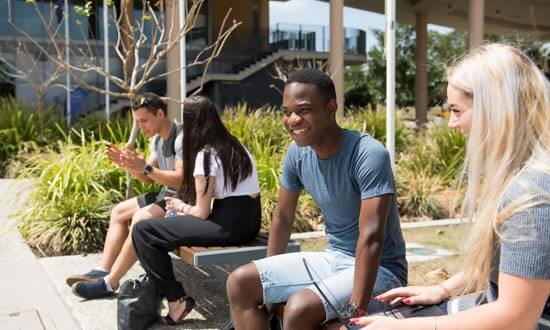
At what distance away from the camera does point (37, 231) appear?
20.5 ft

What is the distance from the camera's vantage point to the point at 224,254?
12.4 feet

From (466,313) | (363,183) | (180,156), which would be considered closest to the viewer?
(466,313)

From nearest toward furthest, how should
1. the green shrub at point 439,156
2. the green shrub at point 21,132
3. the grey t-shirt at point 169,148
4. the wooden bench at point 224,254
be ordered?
1. the wooden bench at point 224,254
2. the grey t-shirt at point 169,148
3. the green shrub at point 439,156
4. the green shrub at point 21,132

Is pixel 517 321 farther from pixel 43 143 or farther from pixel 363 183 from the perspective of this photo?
pixel 43 143

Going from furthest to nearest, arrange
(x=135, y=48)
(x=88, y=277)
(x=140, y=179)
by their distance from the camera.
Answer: (x=135, y=48) → (x=140, y=179) → (x=88, y=277)

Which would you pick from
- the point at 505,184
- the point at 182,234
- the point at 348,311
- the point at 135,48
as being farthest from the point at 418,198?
the point at 505,184

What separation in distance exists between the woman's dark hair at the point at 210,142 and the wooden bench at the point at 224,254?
Result: 0.42 metres

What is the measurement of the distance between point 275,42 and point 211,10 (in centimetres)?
325

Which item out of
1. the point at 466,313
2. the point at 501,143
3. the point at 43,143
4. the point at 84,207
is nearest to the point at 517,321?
the point at 466,313

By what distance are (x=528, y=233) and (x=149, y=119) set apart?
334 cm

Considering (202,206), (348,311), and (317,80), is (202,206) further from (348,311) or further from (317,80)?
(348,311)

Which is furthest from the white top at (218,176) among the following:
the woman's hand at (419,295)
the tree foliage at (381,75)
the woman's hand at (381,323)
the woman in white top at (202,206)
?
the tree foliage at (381,75)

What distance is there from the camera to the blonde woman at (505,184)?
5.65 ft

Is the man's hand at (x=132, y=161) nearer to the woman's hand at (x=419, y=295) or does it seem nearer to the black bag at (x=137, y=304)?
the black bag at (x=137, y=304)
